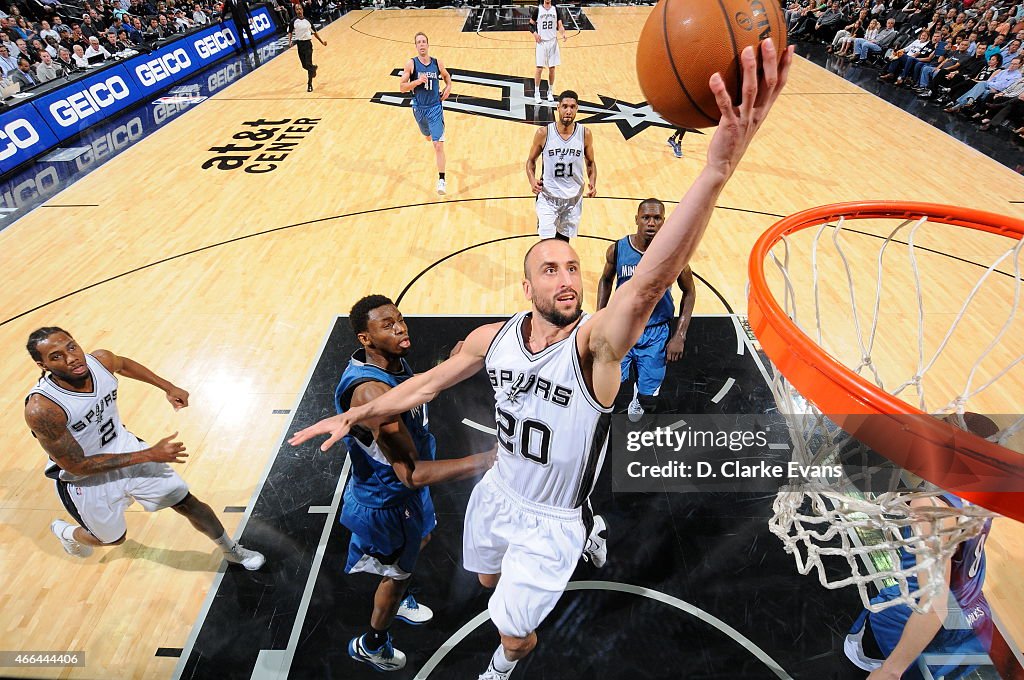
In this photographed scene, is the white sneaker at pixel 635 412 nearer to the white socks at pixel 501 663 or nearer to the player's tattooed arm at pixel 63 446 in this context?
the white socks at pixel 501 663

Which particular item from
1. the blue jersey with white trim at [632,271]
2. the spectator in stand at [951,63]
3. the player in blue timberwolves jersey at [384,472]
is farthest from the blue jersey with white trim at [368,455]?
the spectator in stand at [951,63]

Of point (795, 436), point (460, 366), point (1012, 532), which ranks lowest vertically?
point (1012, 532)

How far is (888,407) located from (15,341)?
665 cm

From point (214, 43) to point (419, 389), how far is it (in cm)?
1613

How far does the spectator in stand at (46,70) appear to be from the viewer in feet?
35.7

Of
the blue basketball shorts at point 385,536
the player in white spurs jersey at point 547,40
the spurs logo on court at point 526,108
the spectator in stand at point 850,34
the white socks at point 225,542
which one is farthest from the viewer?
the spectator in stand at point 850,34

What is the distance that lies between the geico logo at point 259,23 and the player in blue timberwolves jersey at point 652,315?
663 inches

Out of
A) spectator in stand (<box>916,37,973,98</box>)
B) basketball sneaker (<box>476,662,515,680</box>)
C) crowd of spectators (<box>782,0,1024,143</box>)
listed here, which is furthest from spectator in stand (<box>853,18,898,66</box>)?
basketball sneaker (<box>476,662,515,680</box>)

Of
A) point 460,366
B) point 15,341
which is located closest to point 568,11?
point 15,341

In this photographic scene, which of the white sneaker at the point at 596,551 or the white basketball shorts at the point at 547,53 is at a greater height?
the white basketball shorts at the point at 547,53

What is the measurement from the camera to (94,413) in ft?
10.1

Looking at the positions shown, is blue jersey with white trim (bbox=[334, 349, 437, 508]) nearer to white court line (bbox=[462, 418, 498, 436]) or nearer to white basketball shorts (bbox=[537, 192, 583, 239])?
white court line (bbox=[462, 418, 498, 436])

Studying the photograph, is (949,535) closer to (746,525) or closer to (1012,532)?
(746,525)

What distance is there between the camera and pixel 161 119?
36.2 ft
